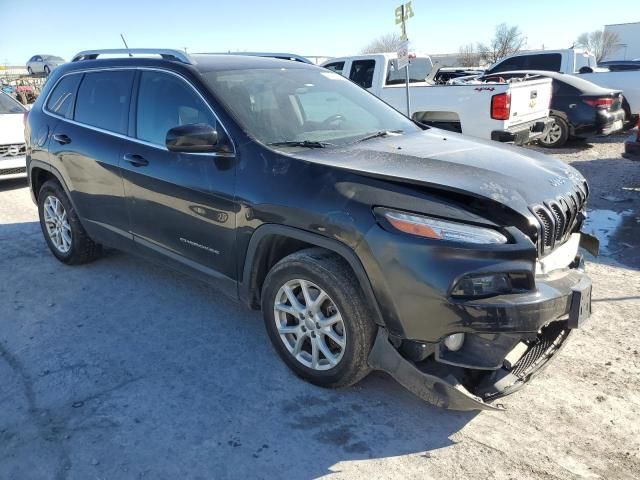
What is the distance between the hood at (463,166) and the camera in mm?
2752

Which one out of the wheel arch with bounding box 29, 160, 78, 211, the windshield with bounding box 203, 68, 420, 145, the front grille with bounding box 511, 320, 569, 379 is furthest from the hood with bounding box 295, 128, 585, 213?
the wheel arch with bounding box 29, 160, 78, 211

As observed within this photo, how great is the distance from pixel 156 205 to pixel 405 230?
204 cm

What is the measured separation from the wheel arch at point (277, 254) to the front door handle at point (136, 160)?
1.18m

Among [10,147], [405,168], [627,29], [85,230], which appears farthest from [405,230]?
[627,29]

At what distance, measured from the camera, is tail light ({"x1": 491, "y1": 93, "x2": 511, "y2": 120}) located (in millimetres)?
8289

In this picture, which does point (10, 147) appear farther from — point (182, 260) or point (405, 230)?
point (405, 230)

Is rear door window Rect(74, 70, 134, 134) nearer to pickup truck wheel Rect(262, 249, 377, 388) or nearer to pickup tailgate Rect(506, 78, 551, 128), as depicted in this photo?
pickup truck wheel Rect(262, 249, 377, 388)

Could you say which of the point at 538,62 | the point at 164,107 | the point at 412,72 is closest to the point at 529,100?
the point at 412,72

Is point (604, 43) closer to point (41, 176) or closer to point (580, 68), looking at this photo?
point (580, 68)

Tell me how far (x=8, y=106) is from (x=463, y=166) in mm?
9285

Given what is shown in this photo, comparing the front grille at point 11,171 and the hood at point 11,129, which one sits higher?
the hood at point 11,129

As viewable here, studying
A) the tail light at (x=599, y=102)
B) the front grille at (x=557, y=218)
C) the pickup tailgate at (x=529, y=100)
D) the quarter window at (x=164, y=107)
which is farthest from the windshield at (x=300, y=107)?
the tail light at (x=599, y=102)

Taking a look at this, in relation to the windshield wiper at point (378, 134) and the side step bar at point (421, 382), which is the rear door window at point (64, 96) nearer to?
the windshield wiper at point (378, 134)

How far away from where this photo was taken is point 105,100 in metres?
4.45
